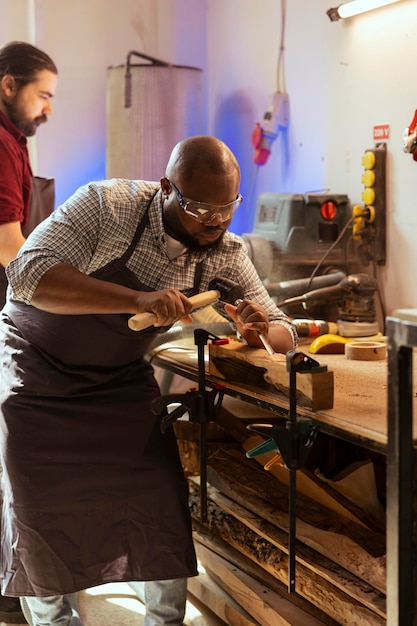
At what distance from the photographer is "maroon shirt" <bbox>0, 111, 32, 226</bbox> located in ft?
9.80

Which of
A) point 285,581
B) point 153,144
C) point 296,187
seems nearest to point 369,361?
point 285,581

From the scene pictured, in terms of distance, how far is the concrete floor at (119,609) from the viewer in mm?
2934

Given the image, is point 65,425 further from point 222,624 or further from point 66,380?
point 222,624

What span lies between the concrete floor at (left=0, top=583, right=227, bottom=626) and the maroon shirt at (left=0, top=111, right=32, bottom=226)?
4.53 feet

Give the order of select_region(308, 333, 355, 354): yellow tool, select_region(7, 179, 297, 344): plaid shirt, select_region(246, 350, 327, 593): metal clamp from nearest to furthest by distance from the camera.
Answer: select_region(246, 350, 327, 593): metal clamp
select_region(7, 179, 297, 344): plaid shirt
select_region(308, 333, 355, 354): yellow tool

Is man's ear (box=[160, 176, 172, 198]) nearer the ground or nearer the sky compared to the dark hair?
nearer the ground

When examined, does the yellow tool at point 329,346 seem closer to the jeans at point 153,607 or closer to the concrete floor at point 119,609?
the jeans at point 153,607

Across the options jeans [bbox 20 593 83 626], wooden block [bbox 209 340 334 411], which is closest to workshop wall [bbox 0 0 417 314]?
wooden block [bbox 209 340 334 411]

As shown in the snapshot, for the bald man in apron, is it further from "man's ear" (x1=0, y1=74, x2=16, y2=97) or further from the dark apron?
"man's ear" (x1=0, y1=74, x2=16, y2=97)

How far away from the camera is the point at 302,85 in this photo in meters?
3.79

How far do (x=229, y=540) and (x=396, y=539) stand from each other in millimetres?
1102

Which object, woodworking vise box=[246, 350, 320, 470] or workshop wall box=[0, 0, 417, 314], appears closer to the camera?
woodworking vise box=[246, 350, 320, 470]

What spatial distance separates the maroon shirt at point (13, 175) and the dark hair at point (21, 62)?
155mm

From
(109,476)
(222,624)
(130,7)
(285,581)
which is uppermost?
(130,7)
